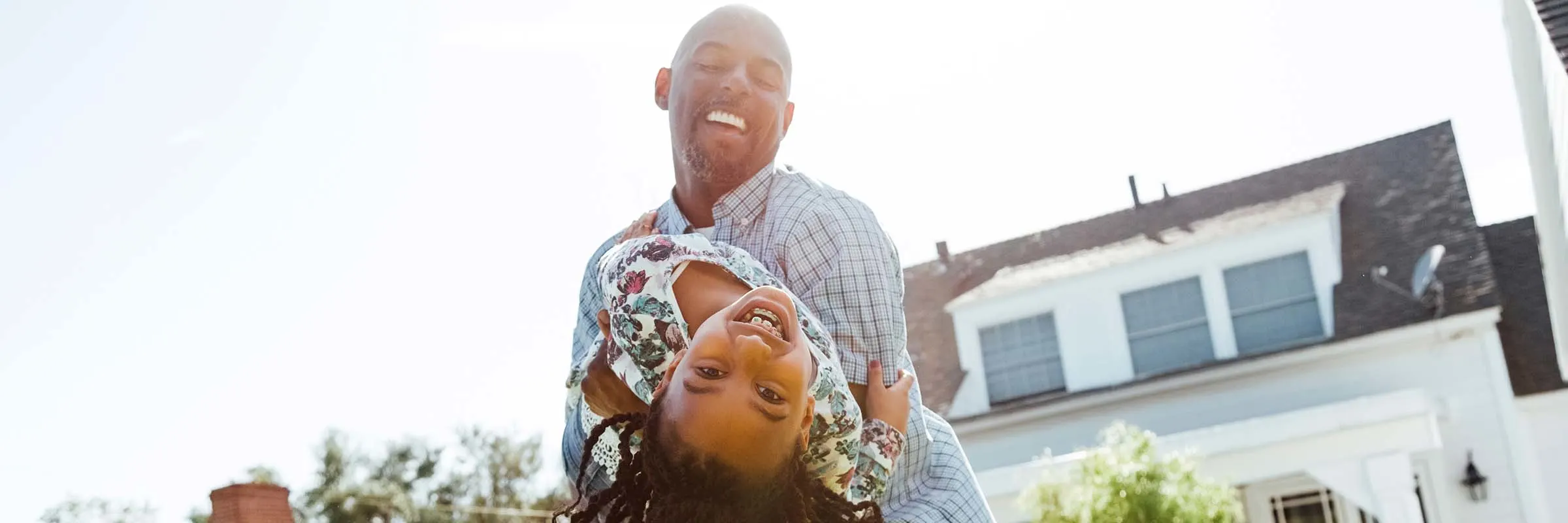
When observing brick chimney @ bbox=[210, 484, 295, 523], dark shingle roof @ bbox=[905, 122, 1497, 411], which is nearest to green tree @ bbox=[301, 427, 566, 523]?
dark shingle roof @ bbox=[905, 122, 1497, 411]

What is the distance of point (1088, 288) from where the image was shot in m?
18.0

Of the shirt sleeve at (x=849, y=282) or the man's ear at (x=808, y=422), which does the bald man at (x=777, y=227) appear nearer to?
the shirt sleeve at (x=849, y=282)

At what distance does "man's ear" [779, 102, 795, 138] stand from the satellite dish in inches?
577

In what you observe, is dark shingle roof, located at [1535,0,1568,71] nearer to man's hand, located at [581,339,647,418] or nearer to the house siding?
man's hand, located at [581,339,647,418]

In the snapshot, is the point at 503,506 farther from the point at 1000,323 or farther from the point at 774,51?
the point at 774,51

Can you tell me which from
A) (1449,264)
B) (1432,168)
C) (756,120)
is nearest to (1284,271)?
(1449,264)

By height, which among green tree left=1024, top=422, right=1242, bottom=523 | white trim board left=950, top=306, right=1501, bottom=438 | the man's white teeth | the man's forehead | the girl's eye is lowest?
green tree left=1024, top=422, right=1242, bottom=523

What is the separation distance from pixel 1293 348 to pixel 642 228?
15012 millimetres

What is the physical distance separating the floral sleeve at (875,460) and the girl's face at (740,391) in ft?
1.03

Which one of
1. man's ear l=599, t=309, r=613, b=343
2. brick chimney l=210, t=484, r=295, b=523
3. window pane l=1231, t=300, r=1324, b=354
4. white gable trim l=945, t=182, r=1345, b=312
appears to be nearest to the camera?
man's ear l=599, t=309, r=613, b=343

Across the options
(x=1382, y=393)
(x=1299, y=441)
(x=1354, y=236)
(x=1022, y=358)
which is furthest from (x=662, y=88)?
(x=1354, y=236)

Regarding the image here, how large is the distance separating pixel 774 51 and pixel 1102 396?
15.5m

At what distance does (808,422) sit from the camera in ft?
6.98

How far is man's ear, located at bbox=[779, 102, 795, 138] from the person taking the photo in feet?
9.10
